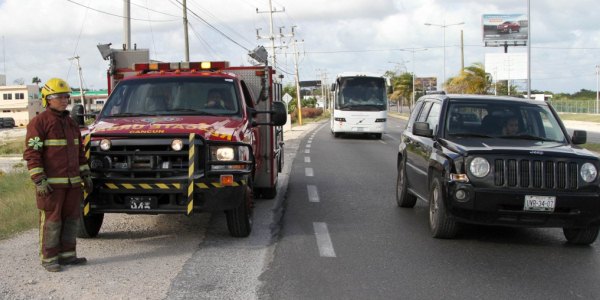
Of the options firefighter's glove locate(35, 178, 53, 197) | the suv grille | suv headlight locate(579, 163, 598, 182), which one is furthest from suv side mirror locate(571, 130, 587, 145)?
firefighter's glove locate(35, 178, 53, 197)

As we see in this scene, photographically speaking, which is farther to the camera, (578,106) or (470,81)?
(578,106)

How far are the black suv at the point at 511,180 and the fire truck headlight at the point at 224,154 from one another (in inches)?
92.6

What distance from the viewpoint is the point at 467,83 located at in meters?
51.6

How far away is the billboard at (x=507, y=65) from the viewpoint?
76125 millimetres

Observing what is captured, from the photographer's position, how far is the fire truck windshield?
7.96 metres

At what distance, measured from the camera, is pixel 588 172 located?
6.66 m

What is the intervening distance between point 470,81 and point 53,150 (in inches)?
1921

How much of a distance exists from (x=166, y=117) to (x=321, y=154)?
12.7 m

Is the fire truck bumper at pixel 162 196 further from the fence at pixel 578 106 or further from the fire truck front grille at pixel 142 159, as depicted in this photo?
the fence at pixel 578 106

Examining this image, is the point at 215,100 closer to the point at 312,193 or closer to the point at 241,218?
the point at 241,218

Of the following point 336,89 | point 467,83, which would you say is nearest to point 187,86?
point 336,89

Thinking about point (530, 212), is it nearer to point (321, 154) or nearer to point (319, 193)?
point (319, 193)

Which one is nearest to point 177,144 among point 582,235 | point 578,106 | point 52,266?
point 52,266

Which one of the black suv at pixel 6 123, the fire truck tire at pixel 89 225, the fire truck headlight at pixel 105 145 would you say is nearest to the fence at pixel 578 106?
the fire truck tire at pixel 89 225
